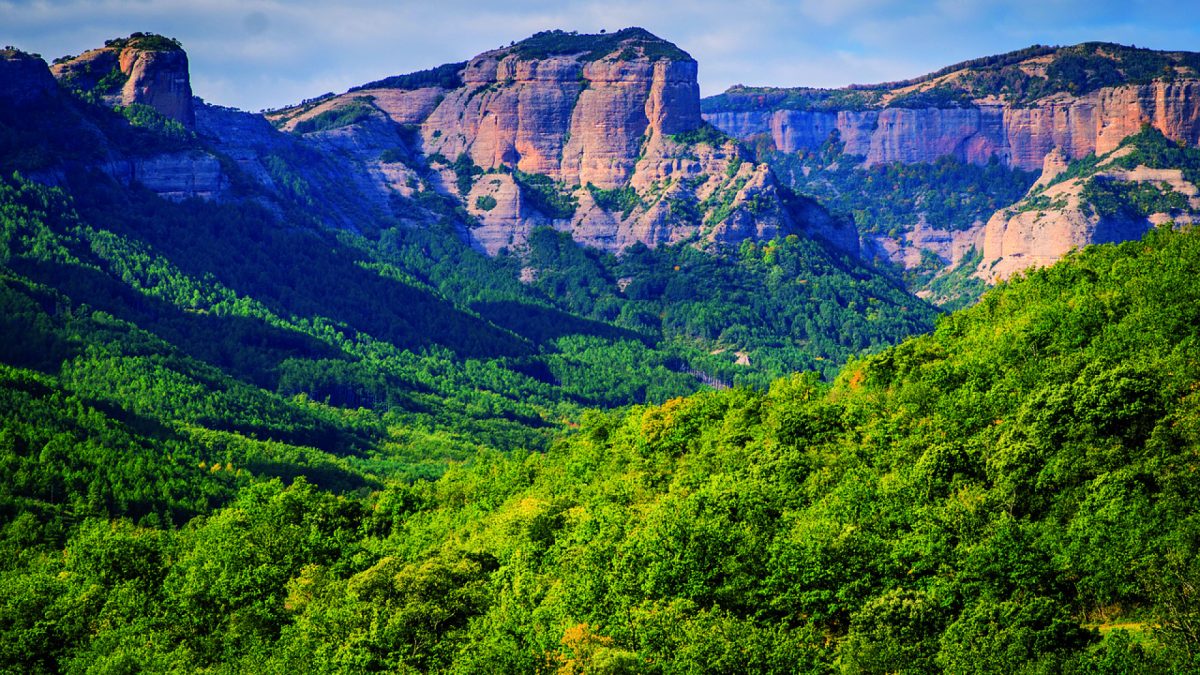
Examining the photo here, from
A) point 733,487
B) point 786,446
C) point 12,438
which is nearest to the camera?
point 733,487

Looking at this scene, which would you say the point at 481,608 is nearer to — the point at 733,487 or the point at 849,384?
the point at 733,487

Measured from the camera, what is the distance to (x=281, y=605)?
84.3 meters

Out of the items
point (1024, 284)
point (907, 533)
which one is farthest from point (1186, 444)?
point (1024, 284)

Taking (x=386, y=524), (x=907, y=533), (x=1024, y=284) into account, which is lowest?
(x=386, y=524)

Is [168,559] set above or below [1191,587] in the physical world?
below

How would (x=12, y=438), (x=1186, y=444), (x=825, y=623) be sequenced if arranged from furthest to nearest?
(x=12, y=438)
(x=1186, y=444)
(x=825, y=623)

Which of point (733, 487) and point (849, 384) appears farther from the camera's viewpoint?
point (849, 384)

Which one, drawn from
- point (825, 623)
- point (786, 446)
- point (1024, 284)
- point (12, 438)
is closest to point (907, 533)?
point (825, 623)

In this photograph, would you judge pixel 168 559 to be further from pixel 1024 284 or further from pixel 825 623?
pixel 1024 284

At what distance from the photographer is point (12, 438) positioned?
13188 centimetres

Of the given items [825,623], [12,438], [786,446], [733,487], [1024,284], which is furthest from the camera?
[12,438]

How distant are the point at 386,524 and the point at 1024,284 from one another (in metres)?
53.6

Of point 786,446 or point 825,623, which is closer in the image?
point 825,623

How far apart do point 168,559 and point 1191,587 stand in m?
61.3
